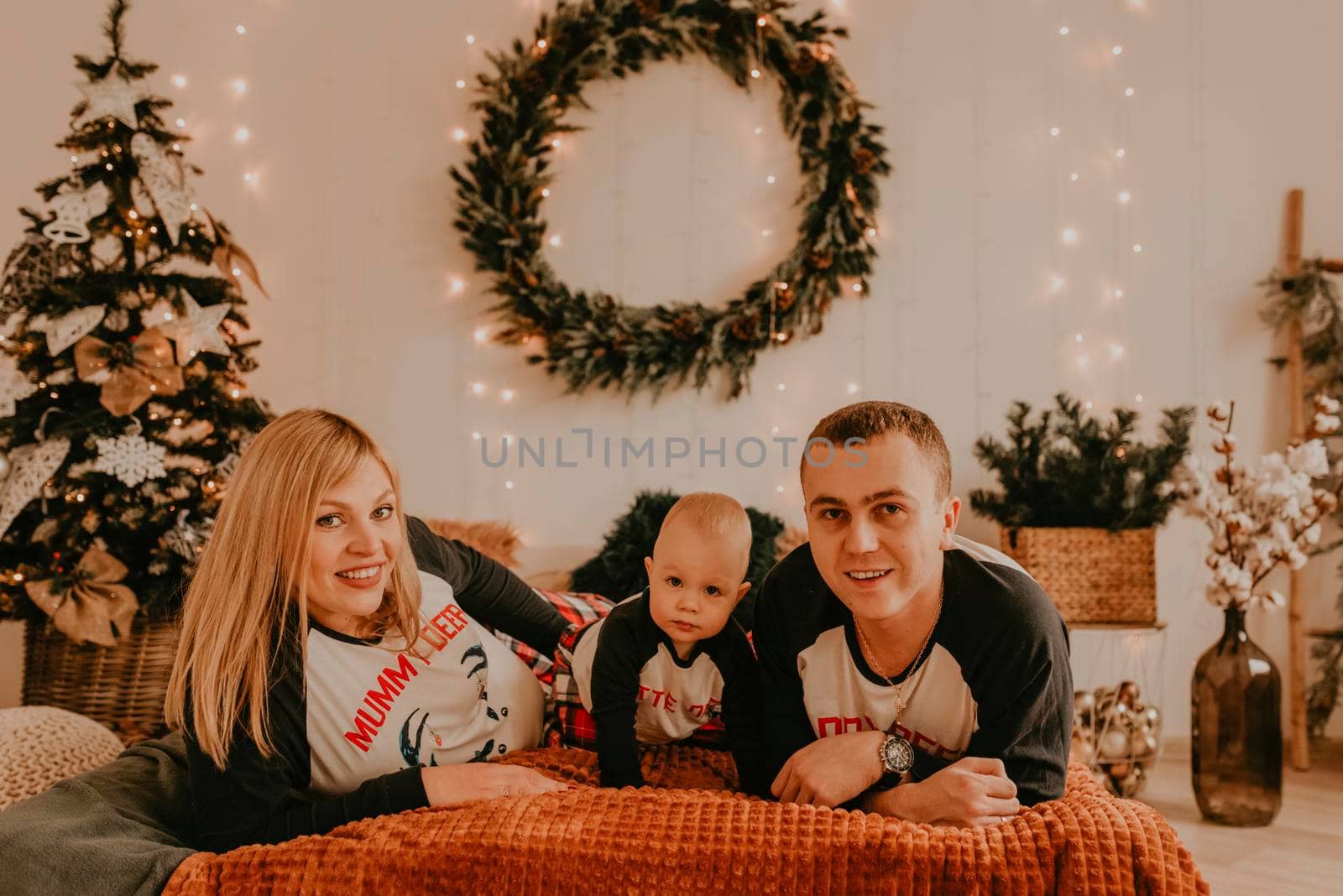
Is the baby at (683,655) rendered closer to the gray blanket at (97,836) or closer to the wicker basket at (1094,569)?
the gray blanket at (97,836)

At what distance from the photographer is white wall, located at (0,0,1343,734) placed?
124 inches

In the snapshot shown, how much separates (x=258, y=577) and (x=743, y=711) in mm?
809

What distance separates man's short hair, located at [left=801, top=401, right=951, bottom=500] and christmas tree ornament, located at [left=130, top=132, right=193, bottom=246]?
5.94 feet

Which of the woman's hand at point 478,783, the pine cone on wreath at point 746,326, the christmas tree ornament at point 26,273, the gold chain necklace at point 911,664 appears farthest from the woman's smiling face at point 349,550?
the pine cone on wreath at point 746,326

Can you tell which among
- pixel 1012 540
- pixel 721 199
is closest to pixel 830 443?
pixel 1012 540

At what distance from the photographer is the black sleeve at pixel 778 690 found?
1524mm

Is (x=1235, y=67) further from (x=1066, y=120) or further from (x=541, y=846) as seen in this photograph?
(x=541, y=846)

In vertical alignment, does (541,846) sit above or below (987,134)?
below

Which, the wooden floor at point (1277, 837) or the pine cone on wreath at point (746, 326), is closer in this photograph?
the wooden floor at point (1277, 837)

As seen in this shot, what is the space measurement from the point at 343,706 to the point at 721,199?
7.51 ft

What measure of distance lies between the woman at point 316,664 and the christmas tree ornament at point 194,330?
1.05 meters

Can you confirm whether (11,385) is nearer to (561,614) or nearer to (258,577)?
(258,577)

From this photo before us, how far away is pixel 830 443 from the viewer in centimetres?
143

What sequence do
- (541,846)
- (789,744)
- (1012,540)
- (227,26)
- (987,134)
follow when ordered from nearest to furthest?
1. (541,846)
2. (789,744)
3. (1012,540)
4. (227,26)
5. (987,134)
